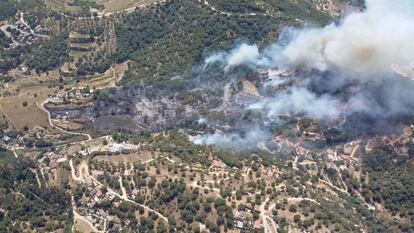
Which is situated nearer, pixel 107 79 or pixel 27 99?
pixel 27 99

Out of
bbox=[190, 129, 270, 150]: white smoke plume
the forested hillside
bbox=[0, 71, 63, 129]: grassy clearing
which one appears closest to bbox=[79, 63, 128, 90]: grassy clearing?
the forested hillside

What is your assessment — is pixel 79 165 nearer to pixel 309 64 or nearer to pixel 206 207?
pixel 206 207

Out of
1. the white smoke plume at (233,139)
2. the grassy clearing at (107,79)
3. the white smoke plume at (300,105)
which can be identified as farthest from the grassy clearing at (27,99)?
the white smoke plume at (300,105)

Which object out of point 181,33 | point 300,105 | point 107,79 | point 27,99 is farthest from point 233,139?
point 27,99

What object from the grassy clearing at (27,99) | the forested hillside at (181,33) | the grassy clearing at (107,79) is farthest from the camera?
the grassy clearing at (107,79)

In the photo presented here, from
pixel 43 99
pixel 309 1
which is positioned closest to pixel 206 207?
pixel 43 99

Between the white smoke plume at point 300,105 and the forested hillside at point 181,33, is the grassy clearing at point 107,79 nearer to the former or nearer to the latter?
the forested hillside at point 181,33

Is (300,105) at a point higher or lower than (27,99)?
higher

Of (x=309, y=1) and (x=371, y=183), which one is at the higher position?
(x=309, y=1)

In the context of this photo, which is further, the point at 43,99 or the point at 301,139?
the point at 43,99

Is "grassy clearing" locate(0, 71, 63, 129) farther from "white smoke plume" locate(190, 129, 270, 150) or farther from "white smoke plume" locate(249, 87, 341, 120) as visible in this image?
"white smoke plume" locate(249, 87, 341, 120)

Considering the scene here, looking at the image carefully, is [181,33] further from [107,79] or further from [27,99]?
[27,99]
